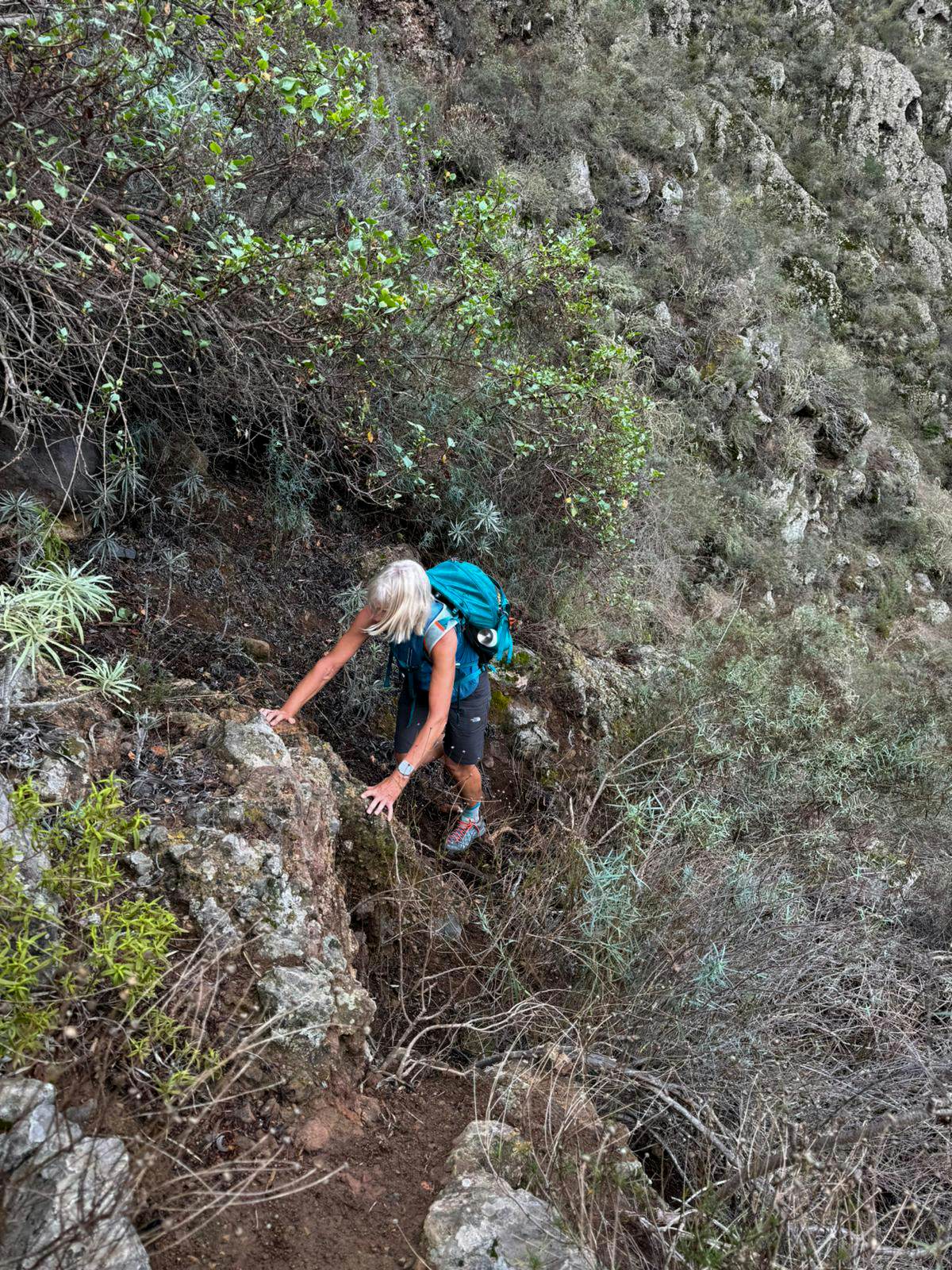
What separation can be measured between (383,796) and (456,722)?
0.64 metres

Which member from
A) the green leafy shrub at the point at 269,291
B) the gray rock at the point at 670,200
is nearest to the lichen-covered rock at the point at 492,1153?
the green leafy shrub at the point at 269,291

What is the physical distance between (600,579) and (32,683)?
4616 millimetres

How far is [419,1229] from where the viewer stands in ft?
6.07

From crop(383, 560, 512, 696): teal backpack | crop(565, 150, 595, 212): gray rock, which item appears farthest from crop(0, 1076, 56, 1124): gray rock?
crop(565, 150, 595, 212): gray rock

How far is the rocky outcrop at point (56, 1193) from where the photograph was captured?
1256mm

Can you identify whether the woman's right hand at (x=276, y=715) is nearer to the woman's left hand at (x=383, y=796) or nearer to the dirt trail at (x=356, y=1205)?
the woman's left hand at (x=383, y=796)

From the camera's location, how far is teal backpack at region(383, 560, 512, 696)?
330 centimetres

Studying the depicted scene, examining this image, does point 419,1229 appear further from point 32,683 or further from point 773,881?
point 773,881

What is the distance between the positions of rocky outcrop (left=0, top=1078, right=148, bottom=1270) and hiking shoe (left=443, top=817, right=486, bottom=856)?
2210mm

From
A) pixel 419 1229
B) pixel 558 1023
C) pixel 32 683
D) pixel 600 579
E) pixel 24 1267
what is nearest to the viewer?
pixel 24 1267

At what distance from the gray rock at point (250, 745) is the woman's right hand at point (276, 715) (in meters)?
0.17

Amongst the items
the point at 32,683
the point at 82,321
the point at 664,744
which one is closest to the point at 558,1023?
the point at 32,683

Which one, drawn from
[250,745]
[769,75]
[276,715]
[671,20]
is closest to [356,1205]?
[250,745]

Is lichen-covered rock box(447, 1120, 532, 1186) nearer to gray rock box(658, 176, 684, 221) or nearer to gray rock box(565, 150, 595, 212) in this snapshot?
gray rock box(565, 150, 595, 212)
